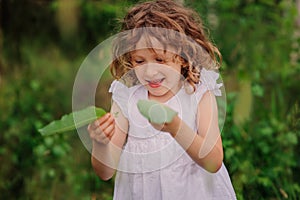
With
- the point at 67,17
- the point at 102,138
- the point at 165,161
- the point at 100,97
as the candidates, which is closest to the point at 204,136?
the point at 165,161

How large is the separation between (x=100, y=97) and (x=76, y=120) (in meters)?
2.21

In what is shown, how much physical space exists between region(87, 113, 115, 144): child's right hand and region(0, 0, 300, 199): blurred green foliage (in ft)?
1.92

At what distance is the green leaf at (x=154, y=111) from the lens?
1.71m

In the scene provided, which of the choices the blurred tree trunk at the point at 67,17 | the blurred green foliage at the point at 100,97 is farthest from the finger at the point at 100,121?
the blurred tree trunk at the point at 67,17

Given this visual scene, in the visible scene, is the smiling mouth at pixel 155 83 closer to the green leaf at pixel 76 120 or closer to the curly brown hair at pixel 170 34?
the curly brown hair at pixel 170 34

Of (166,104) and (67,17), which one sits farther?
(67,17)

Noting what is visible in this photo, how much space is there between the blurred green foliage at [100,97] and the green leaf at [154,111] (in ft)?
2.23

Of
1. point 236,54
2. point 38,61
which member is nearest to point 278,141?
point 236,54

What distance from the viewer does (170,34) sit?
2018mm

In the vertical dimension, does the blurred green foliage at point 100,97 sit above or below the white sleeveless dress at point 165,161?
below

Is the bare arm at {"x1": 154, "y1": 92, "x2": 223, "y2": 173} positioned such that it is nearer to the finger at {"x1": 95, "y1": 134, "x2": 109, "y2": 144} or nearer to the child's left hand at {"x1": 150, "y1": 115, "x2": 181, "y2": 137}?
the child's left hand at {"x1": 150, "y1": 115, "x2": 181, "y2": 137}

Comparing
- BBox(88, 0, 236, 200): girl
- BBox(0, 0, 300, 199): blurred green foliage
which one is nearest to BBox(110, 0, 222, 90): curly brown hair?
BBox(88, 0, 236, 200): girl

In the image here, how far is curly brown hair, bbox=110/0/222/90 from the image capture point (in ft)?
6.65

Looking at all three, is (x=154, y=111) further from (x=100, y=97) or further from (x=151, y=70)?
(x=100, y=97)
